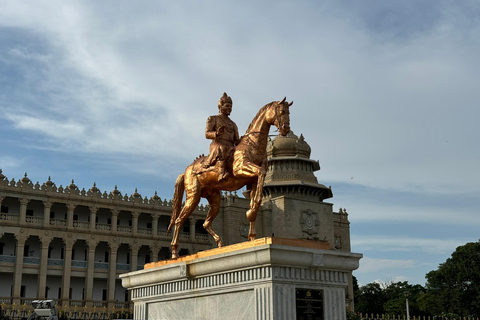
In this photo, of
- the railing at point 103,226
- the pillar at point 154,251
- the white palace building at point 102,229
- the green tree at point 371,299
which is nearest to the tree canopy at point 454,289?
the green tree at point 371,299

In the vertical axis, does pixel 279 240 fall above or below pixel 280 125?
below

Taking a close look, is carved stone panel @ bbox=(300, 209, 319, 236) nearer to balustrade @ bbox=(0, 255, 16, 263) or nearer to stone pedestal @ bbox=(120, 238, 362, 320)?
balustrade @ bbox=(0, 255, 16, 263)

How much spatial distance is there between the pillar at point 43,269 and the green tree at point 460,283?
40127mm

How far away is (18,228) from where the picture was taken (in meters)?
49.8

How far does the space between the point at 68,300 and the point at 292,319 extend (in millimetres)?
43835

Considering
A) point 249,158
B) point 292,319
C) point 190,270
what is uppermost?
point 249,158

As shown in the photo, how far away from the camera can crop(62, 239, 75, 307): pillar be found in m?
49.4

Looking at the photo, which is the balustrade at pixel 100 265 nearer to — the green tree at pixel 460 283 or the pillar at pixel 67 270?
the pillar at pixel 67 270

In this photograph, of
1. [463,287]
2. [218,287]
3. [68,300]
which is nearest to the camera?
[218,287]

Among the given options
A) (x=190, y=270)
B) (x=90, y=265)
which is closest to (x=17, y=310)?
(x=90, y=265)

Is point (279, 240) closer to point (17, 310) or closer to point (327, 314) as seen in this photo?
point (327, 314)

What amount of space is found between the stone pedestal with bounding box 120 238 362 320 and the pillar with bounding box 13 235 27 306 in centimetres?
4038

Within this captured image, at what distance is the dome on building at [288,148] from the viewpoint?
65.3m

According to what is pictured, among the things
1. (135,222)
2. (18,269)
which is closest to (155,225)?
(135,222)
